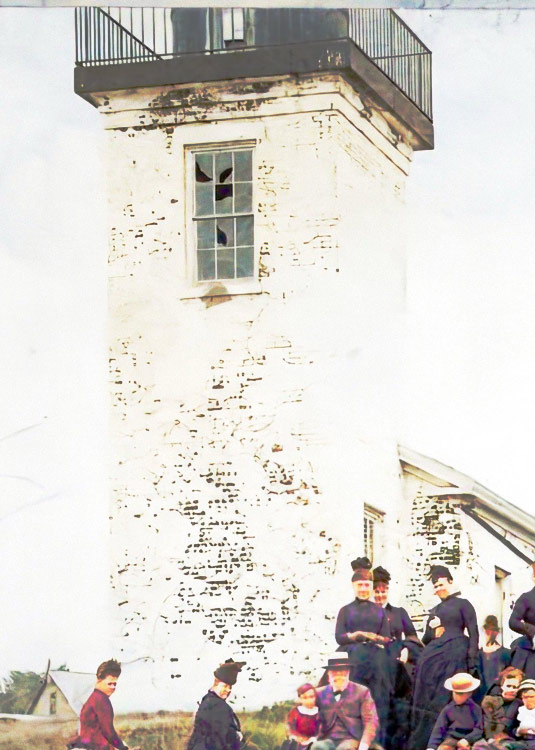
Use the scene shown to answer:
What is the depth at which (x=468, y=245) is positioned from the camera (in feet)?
37.4

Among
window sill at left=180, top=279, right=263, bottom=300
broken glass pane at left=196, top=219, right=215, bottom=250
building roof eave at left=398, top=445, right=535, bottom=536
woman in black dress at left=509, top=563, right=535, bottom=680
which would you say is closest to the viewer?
woman in black dress at left=509, top=563, right=535, bottom=680

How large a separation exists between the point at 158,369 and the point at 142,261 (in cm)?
56

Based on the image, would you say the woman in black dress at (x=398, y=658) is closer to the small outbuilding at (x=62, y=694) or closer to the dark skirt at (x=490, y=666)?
the dark skirt at (x=490, y=666)

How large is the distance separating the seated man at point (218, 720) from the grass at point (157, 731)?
4cm

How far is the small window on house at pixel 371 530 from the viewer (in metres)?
11.1

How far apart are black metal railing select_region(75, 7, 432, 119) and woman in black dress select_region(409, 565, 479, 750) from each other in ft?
8.01

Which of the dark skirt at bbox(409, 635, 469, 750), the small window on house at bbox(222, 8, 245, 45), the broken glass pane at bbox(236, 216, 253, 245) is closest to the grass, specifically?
the dark skirt at bbox(409, 635, 469, 750)

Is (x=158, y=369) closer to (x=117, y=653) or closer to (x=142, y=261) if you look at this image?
(x=142, y=261)

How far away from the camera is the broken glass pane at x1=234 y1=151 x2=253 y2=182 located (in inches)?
450

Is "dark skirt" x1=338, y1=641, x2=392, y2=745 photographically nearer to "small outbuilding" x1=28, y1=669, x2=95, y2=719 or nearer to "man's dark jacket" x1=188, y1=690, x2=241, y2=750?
"man's dark jacket" x1=188, y1=690, x2=241, y2=750

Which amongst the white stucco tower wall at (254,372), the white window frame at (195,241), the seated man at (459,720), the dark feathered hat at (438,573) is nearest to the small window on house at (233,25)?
the white stucco tower wall at (254,372)

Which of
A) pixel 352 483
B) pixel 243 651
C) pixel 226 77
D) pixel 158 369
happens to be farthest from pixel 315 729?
pixel 226 77

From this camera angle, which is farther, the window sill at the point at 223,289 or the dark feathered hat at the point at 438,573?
the window sill at the point at 223,289

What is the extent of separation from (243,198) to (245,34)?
84 cm
